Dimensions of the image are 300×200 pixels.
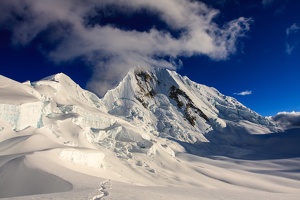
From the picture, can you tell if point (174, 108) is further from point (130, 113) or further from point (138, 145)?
point (138, 145)

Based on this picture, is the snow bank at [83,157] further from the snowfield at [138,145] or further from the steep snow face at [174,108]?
Result: the steep snow face at [174,108]

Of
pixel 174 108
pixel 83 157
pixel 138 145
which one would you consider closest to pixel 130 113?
pixel 174 108

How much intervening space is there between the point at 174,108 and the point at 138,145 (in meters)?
96.4

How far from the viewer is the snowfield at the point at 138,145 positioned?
23.6 metres

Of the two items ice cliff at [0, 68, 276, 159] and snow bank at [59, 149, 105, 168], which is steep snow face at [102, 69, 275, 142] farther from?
snow bank at [59, 149, 105, 168]

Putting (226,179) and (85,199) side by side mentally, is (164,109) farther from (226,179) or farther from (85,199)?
(85,199)

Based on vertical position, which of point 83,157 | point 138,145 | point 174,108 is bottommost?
point 83,157

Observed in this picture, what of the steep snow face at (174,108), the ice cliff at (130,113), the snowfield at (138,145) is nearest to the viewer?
the snowfield at (138,145)

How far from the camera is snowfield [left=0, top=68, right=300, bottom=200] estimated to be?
77.4ft

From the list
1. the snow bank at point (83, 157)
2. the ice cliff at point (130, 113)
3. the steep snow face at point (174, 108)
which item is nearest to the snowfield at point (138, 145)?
the snow bank at point (83, 157)

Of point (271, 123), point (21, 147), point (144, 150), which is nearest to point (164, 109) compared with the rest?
point (271, 123)

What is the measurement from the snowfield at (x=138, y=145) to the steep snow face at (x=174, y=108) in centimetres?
53

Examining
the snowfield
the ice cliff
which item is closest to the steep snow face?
the ice cliff

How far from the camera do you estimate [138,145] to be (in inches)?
3054
